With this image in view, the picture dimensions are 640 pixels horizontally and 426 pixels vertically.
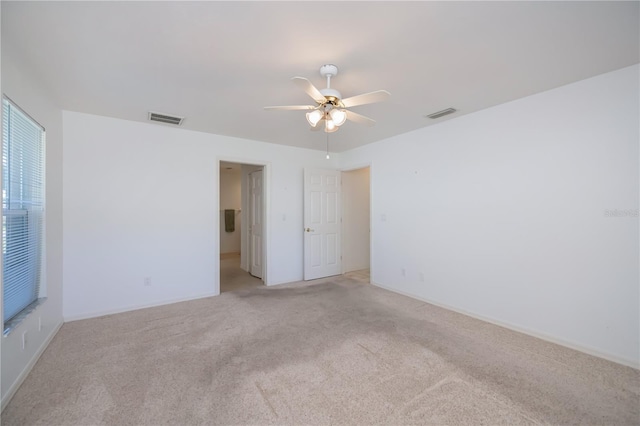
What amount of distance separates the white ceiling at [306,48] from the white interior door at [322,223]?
2.27 meters

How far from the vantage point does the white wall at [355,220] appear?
568cm

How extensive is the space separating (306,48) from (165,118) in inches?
92.5

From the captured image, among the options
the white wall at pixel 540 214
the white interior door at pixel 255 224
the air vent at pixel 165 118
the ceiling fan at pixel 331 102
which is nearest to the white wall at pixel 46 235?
the air vent at pixel 165 118

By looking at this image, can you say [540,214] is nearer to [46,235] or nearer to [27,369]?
[27,369]

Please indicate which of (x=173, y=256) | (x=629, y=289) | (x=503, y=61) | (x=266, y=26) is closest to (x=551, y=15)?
(x=503, y=61)

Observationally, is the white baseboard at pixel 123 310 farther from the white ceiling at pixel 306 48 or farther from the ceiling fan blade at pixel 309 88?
the ceiling fan blade at pixel 309 88

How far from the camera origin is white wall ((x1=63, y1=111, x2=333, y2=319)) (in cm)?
330

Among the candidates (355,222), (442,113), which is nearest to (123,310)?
(355,222)

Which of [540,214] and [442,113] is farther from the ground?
[442,113]

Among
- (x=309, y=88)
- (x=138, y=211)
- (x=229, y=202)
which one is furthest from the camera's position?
(x=229, y=202)

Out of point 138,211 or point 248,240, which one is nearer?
point 138,211

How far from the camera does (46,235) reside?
276 centimetres

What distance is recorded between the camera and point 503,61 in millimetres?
2215

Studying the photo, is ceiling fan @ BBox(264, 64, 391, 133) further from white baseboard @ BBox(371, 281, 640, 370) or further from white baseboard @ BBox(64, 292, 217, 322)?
white baseboard @ BBox(64, 292, 217, 322)
